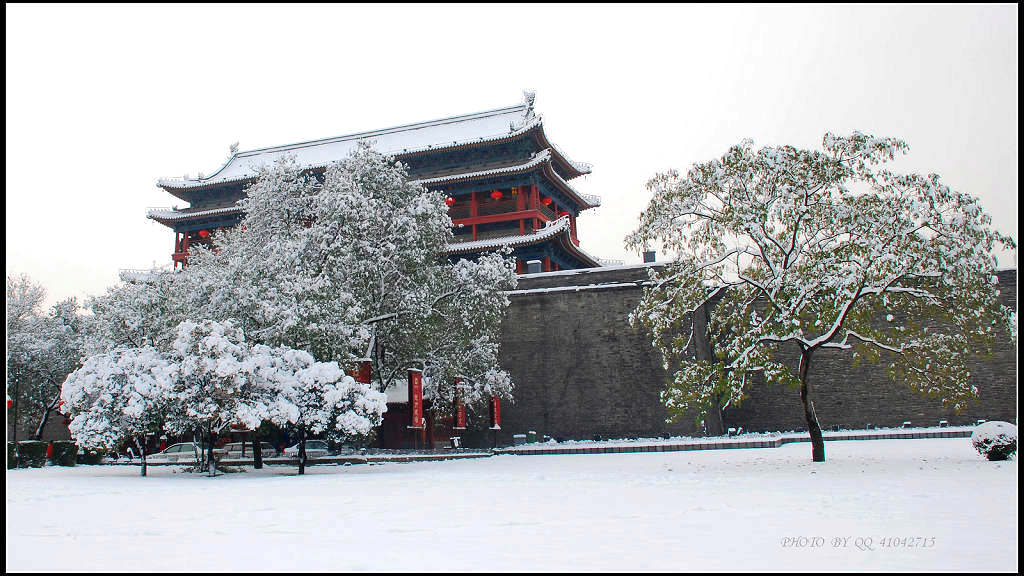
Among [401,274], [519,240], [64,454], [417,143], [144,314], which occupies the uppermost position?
[417,143]

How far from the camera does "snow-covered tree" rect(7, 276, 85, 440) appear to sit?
75.1 feet

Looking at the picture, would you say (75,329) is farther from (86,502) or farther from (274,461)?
(86,502)

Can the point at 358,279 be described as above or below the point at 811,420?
above

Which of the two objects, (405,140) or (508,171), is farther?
(405,140)

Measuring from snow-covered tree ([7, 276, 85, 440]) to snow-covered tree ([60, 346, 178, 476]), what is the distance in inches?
466

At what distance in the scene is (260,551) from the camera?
4.39m

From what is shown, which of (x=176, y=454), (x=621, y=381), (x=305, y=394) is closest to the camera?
(x=305, y=394)

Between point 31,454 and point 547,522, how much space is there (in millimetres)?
14624

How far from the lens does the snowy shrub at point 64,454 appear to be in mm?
16750

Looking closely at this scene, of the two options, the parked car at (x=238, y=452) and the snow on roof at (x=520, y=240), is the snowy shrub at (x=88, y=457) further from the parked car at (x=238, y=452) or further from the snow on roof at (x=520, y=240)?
the snow on roof at (x=520, y=240)

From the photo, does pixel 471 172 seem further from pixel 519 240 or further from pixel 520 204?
pixel 519 240

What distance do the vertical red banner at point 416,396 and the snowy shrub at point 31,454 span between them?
25.3 ft

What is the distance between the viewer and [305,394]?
11641mm

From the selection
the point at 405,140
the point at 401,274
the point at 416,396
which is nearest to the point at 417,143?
the point at 405,140
